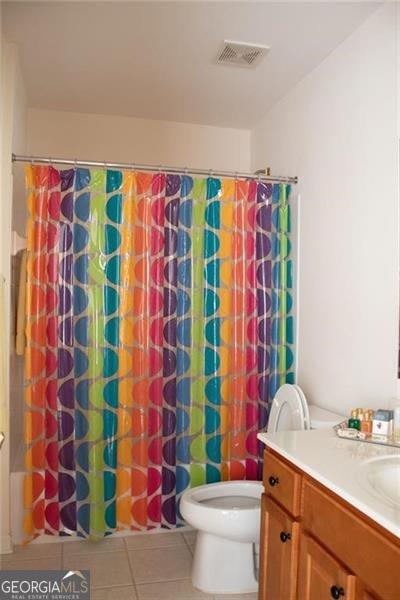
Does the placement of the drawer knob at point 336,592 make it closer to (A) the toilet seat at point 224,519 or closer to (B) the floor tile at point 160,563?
(A) the toilet seat at point 224,519

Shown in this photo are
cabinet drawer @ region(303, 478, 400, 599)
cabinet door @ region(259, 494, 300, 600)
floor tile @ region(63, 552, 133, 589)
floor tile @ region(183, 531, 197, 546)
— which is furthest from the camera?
floor tile @ region(183, 531, 197, 546)

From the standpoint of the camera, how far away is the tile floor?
89.3 inches

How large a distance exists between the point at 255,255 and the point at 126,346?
0.85 metres

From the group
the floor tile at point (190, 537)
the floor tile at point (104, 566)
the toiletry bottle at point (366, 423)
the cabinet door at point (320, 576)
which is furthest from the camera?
the floor tile at point (190, 537)

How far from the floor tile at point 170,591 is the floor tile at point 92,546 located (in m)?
0.38

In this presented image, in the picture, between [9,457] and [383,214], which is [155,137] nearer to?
[383,214]

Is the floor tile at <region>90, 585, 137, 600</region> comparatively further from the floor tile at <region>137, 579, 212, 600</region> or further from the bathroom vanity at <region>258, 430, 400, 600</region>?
the bathroom vanity at <region>258, 430, 400, 600</region>

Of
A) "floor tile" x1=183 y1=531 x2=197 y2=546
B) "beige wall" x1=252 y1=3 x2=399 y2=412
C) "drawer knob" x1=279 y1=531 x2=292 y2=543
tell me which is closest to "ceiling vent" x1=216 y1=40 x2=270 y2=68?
"beige wall" x1=252 y1=3 x2=399 y2=412

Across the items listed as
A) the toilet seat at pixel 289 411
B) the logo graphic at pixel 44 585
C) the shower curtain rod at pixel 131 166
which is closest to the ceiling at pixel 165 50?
the shower curtain rod at pixel 131 166

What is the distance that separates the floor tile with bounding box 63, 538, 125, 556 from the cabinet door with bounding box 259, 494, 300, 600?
39.6 inches

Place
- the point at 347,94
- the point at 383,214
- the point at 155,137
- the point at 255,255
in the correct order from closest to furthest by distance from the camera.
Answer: the point at 383,214 < the point at 347,94 < the point at 255,255 < the point at 155,137

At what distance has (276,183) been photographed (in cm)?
294

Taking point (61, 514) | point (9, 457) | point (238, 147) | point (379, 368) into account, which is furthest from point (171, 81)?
point (61, 514)

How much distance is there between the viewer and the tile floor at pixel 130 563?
2.27 m
